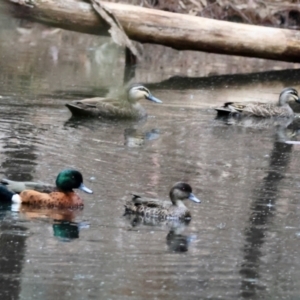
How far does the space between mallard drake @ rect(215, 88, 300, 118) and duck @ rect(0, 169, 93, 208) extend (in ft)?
21.0

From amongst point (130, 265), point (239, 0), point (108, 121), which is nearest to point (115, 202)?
point (130, 265)

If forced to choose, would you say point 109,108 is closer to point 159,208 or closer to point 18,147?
point 18,147

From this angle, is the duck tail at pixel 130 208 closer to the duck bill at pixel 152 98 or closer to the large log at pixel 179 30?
the duck bill at pixel 152 98

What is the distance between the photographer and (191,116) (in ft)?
49.6

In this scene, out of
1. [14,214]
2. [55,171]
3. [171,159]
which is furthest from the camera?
[171,159]

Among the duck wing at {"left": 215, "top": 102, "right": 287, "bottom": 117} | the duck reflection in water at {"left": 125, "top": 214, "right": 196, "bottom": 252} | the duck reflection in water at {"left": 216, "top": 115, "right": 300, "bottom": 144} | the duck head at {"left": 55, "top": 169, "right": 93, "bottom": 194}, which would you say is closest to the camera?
the duck reflection in water at {"left": 125, "top": 214, "right": 196, "bottom": 252}

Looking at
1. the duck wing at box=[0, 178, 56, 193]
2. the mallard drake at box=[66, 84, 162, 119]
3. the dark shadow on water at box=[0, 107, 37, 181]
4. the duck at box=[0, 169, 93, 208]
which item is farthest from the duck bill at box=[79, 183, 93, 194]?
the mallard drake at box=[66, 84, 162, 119]

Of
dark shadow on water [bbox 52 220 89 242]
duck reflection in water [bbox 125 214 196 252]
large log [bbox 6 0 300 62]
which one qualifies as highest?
large log [bbox 6 0 300 62]

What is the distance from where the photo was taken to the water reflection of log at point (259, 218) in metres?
7.27

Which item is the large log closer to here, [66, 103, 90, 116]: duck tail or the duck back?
[66, 103, 90, 116]: duck tail

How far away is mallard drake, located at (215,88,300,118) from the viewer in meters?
15.8

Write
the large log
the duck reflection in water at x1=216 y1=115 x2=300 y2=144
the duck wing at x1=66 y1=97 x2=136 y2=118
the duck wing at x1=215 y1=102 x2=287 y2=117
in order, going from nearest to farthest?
the duck reflection in water at x1=216 y1=115 x2=300 y2=144, the duck wing at x1=66 y1=97 x2=136 y2=118, the duck wing at x1=215 y1=102 x2=287 y2=117, the large log

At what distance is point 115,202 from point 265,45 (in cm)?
1096

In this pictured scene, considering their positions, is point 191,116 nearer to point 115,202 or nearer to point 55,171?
point 55,171
